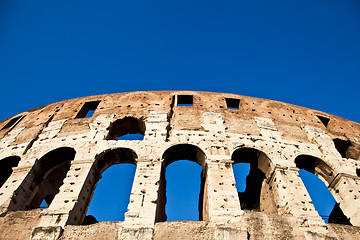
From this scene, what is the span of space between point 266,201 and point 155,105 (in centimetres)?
516

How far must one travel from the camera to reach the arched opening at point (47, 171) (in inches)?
298

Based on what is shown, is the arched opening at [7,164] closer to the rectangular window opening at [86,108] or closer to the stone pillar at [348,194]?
the rectangular window opening at [86,108]

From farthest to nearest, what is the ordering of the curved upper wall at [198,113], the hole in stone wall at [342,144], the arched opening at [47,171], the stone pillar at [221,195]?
the hole in stone wall at [342,144] < the curved upper wall at [198,113] < the arched opening at [47,171] < the stone pillar at [221,195]

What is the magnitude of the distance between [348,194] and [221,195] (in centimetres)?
394

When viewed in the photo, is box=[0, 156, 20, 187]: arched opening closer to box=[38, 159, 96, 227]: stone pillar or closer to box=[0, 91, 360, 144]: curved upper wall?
box=[0, 91, 360, 144]: curved upper wall

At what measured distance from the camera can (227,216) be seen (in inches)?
220

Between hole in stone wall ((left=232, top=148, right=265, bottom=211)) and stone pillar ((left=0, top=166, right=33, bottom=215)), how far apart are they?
6.12 meters

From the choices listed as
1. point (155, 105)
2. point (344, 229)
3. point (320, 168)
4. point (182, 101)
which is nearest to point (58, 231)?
point (155, 105)

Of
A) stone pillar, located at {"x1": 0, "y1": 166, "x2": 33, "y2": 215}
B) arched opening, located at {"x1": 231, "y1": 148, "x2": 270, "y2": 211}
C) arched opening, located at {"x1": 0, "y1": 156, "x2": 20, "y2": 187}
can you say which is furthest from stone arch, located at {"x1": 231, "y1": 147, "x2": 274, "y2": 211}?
arched opening, located at {"x1": 0, "y1": 156, "x2": 20, "y2": 187}

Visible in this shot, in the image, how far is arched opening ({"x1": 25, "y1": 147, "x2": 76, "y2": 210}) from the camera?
7.57 m

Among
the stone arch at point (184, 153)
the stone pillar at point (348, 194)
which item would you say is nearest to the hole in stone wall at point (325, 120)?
the stone pillar at point (348, 194)

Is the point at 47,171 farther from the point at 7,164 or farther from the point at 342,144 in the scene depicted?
the point at 342,144

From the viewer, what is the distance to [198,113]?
30.3 ft

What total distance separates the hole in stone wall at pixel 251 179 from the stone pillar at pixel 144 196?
111 inches
